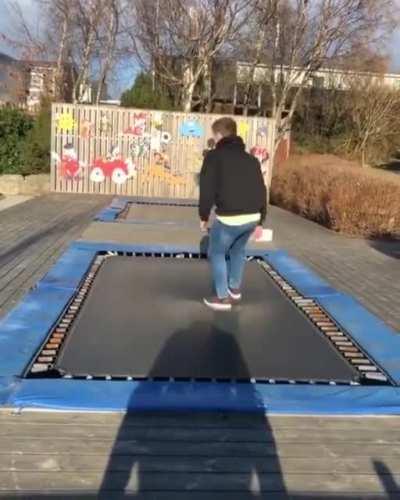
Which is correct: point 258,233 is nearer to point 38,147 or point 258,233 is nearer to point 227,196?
point 227,196

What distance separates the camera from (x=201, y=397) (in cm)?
380

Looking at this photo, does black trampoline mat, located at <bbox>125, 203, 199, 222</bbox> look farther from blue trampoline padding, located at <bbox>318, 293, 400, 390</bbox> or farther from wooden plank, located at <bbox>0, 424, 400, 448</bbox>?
wooden plank, located at <bbox>0, 424, 400, 448</bbox>

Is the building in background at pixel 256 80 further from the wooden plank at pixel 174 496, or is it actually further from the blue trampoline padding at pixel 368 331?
the wooden plank at pixel 174 496

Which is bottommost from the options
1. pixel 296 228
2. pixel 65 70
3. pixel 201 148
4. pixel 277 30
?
pixel 296 228

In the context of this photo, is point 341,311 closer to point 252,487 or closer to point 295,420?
point 295,420

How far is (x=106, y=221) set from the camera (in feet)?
35.6

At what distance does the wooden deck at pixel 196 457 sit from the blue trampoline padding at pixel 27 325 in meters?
0.70

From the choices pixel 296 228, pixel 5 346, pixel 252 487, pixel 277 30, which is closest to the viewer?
pixel 252 487

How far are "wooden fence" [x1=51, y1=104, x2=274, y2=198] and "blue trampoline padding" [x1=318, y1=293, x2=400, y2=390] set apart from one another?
11.3 metres

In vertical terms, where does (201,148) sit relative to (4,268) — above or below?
above

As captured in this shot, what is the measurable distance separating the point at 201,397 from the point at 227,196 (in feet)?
7.33

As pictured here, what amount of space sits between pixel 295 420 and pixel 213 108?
22344 mm

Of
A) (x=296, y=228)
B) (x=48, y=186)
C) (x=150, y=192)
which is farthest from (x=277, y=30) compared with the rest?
(x=296, y=228)

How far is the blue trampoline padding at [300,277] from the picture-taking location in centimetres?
653
